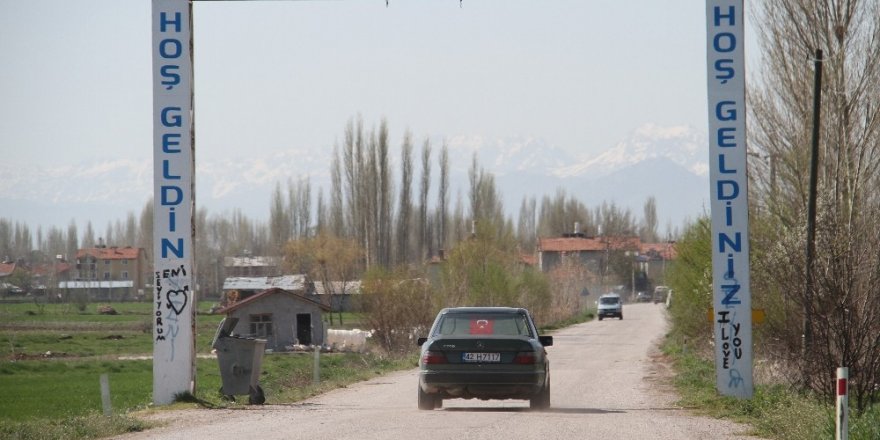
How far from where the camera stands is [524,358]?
60.4ft

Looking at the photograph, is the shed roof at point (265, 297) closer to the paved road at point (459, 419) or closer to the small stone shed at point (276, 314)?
the small stone shed at point (276, 314)

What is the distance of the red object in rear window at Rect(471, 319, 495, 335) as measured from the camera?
19.2 metres

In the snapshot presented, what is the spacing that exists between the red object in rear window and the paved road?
1169 mm

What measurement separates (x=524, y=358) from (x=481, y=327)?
1051mm

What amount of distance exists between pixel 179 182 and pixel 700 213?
21.5 m

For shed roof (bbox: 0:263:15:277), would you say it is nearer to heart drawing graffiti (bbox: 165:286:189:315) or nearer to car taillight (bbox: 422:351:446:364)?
heart drawing graffiti (bbox: 165:286:189:315)

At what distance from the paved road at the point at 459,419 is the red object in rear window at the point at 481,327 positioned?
1169mm

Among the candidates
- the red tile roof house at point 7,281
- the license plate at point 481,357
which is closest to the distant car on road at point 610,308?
the red tile roof house at point 7,281

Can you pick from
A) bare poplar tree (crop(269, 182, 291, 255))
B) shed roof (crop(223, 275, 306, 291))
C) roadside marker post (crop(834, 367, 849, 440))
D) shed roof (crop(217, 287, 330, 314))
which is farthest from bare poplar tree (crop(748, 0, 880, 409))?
bare poplar tree (crop(269, 182, 291, 255))

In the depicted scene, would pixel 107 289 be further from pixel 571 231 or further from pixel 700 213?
pixel 700 213

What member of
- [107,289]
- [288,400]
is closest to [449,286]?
[288,400]

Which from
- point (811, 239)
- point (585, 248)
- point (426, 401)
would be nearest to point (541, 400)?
point (426, 401)

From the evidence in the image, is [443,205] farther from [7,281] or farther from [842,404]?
[842,404]

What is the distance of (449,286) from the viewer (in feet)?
210
